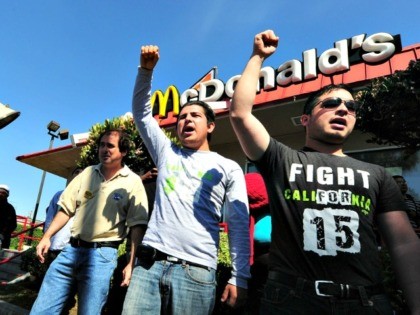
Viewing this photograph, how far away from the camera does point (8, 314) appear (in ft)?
17.2

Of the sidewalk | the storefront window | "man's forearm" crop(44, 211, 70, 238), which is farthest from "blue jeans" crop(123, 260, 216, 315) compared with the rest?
the storefront window

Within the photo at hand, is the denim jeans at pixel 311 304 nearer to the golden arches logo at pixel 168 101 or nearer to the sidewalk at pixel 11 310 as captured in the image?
the sidewalk at pixel 11 310

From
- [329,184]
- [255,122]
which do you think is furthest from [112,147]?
[329,184]

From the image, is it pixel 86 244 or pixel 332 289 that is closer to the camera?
pixel 332 289

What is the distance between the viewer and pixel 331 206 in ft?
5.29

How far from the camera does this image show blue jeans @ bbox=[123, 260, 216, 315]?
1.90 meters

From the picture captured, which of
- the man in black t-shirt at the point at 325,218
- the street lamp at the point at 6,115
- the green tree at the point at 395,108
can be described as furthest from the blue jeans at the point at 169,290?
the green tree at the point at 395,108

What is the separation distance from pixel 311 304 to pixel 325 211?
44cm

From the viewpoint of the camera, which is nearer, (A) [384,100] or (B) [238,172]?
(B) [238,172]

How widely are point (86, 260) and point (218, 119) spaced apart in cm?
749

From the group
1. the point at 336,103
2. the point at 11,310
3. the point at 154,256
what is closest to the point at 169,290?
the point at 154,256

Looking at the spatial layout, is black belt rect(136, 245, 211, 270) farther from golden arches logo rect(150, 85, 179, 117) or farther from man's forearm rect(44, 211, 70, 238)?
golden arches logo rect(150, 85, 179, 117)

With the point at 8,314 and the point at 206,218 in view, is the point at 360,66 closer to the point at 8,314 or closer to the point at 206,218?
the point at 206,218

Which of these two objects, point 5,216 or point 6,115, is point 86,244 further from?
point 5,216
